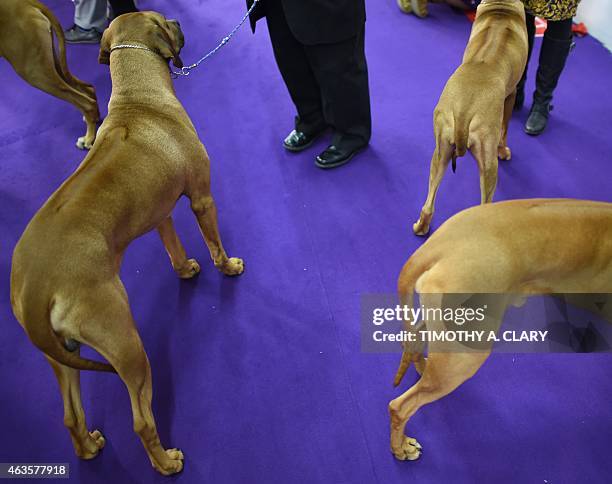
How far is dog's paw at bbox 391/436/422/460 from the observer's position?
2117 mm

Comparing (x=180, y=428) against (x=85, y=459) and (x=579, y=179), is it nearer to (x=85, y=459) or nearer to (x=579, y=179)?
(x=85, y=459)

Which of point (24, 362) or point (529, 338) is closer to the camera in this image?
point (529, 338)

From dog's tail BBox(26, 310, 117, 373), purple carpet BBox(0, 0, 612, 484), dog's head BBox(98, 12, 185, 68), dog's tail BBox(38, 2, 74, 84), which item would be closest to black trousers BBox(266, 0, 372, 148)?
purple carpet BBox(0, 0, 612, 484)

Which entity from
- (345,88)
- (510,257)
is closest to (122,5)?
(345,88)

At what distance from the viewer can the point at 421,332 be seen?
1908 millimetres

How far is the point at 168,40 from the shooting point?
101 inches

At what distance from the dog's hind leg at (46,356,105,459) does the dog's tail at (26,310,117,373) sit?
0.19m

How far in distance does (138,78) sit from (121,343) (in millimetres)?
1236

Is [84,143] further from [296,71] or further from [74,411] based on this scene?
[74,411]

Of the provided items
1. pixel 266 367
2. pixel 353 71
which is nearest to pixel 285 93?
pixel 353 71

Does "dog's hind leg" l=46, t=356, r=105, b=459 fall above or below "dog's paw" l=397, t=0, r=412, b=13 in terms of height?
below

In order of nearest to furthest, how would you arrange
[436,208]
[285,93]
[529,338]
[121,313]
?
[121,313] → [529,338] → [436,208] → [285,93]

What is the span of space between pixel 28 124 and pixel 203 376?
2.89 meters

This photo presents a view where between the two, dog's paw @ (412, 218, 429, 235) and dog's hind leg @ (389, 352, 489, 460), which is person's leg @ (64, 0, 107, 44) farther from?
dog's hind leg @ (389, 352, 489, 460)
